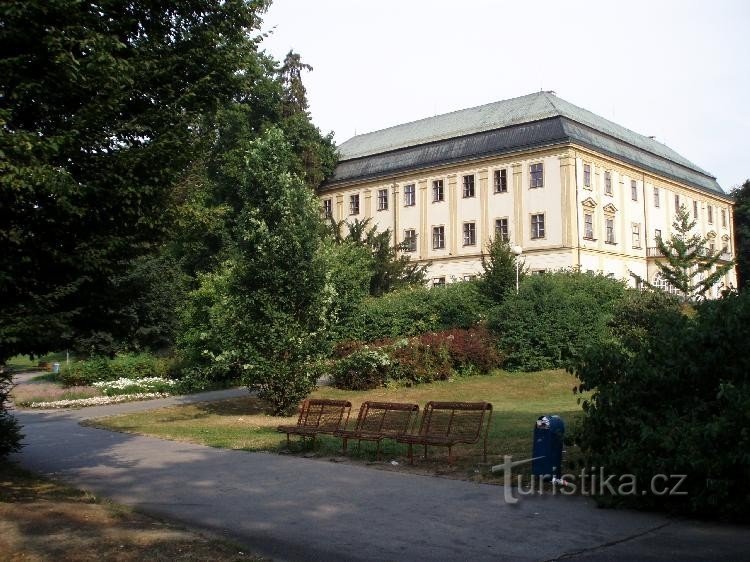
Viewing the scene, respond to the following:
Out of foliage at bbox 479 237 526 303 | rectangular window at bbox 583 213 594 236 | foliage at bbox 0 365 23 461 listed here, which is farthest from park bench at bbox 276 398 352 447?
rectangular window at bbox 583 213 594 236

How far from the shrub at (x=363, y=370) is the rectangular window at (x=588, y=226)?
97.7ft

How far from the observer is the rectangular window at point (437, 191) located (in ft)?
188

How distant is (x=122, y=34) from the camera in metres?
9.20

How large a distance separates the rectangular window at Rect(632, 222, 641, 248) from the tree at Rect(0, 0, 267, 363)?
170 ft

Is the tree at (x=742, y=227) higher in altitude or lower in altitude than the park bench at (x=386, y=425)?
higher

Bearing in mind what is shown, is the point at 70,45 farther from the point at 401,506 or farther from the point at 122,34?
the point at 401,506

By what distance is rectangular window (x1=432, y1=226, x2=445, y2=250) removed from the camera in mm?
57531

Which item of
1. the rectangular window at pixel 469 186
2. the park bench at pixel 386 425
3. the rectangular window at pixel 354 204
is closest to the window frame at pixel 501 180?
the rectangular window at pixel 469 186

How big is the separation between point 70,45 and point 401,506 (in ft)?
20.8

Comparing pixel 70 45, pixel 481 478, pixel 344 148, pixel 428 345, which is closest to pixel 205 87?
pixel 70 45

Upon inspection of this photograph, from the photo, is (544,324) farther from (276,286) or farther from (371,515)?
(371,515)

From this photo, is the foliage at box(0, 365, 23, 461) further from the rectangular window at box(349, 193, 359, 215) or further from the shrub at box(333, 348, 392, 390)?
the rectangular window at box(349, 193, 359, 215)

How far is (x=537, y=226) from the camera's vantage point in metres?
52.4

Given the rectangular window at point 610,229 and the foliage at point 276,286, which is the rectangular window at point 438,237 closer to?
the rectangular window at point 610,229
